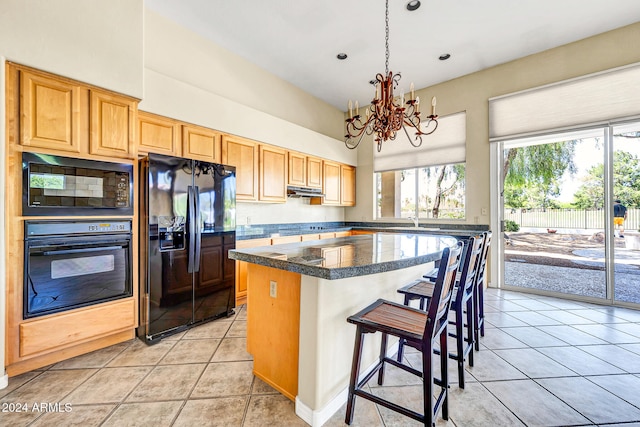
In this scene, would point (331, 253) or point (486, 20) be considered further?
point (486, 20)

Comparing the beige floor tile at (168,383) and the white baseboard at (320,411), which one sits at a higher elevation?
the white baseboard at (320,411)

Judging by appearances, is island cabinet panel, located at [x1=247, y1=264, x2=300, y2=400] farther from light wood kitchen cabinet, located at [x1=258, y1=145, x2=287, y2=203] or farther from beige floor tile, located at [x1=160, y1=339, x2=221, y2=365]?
light wood kitchen cabinet, located at [x1=258, y1=145, x2=287, y2=203]

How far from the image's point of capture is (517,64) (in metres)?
3.91

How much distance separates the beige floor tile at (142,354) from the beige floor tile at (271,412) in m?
1.02

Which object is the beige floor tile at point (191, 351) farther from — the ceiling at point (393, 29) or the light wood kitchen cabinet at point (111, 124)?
the ceiling at point (393, 29)

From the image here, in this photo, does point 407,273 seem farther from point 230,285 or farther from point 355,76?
point 355,76

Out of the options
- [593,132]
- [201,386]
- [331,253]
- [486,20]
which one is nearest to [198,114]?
[331,253]

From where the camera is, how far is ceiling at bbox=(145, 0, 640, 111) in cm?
288

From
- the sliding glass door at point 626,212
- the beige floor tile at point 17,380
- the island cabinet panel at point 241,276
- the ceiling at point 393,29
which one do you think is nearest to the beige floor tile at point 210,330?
the island cabinet panel at point 241,276

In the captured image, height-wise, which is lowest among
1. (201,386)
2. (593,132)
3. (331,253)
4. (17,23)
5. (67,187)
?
(201,386)

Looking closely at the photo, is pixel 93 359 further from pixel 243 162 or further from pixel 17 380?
pixel 243 162

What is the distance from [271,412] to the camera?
156 cm

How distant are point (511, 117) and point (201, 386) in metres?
4.94

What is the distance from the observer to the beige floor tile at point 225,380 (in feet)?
5.73
